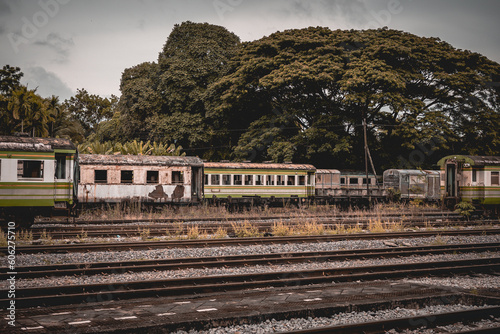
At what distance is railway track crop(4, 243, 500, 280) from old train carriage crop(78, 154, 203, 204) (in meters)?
12.0

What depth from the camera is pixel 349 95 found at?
29.2 metres

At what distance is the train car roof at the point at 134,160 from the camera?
2066 centimetres

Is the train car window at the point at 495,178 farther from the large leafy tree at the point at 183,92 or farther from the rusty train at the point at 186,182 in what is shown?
the large leafy tree at the point at 183,92

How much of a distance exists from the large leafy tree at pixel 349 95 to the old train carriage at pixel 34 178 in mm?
17453

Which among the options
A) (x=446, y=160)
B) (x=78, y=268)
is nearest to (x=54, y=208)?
(x=78, y=268)

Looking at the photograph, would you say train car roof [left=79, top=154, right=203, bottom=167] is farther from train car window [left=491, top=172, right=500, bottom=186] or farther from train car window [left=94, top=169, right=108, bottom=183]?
train car window [left=491, top=172, right=500, bottom=186]

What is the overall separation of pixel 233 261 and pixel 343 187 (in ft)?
72.9

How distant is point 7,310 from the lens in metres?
6.44

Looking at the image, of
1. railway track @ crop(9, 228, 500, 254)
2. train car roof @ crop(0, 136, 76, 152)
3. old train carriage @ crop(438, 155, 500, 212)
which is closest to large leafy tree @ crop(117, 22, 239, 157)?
train car roof @ crop(0, 136, 76, 152)

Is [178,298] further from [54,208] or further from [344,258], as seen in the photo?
[54,208]

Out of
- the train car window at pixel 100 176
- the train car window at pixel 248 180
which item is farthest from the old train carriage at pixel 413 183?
the train car window at pixel 100 176

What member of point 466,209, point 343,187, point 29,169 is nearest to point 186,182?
point 29,169

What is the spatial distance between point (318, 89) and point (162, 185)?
1574 cm

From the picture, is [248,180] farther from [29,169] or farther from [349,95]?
[29,169]
